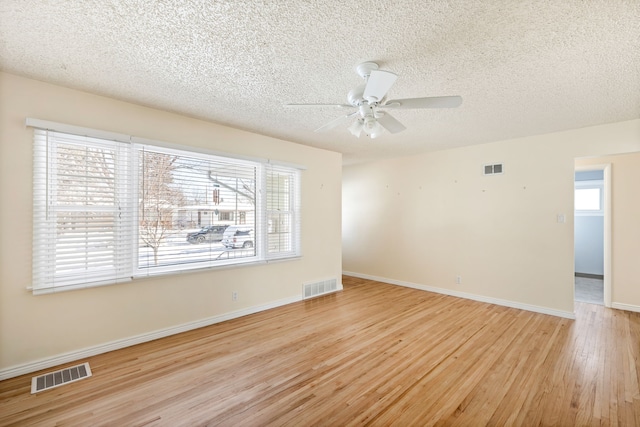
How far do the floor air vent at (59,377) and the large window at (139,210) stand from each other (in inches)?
29.3

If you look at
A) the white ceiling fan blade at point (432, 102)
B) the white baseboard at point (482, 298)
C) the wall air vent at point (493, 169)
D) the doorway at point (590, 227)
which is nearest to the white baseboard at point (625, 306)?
the white baseboard at point (482, 298)

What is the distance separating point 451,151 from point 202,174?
423 cm

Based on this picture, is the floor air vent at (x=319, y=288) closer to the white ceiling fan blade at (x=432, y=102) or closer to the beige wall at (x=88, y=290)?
the beige wall at (x=88, y=290)

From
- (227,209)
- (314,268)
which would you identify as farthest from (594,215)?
(227,209)

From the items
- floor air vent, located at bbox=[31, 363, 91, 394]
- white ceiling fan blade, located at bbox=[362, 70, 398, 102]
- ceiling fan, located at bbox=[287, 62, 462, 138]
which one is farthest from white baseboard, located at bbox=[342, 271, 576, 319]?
floor air vent, located at bbox=[31, 363, 91, 394]

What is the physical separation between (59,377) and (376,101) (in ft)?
11.7

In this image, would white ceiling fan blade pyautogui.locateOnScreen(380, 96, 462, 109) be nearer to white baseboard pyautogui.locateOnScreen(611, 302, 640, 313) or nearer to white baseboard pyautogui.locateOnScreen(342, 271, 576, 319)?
white baseboard pyautogui.locateOnScreen(342, 271, 576, 319)

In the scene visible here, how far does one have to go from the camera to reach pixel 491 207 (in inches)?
180

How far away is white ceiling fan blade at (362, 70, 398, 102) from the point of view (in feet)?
6.09

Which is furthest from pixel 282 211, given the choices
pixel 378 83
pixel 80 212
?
pixel 378 83

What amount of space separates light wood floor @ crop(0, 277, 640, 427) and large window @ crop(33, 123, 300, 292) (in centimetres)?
90

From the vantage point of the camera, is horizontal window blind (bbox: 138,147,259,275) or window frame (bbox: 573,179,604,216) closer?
horizontal window blind (bbox: 138,147,259,275)

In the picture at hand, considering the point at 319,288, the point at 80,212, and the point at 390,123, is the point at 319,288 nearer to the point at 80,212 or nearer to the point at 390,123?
the point at 390,123

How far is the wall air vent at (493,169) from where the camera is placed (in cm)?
449
